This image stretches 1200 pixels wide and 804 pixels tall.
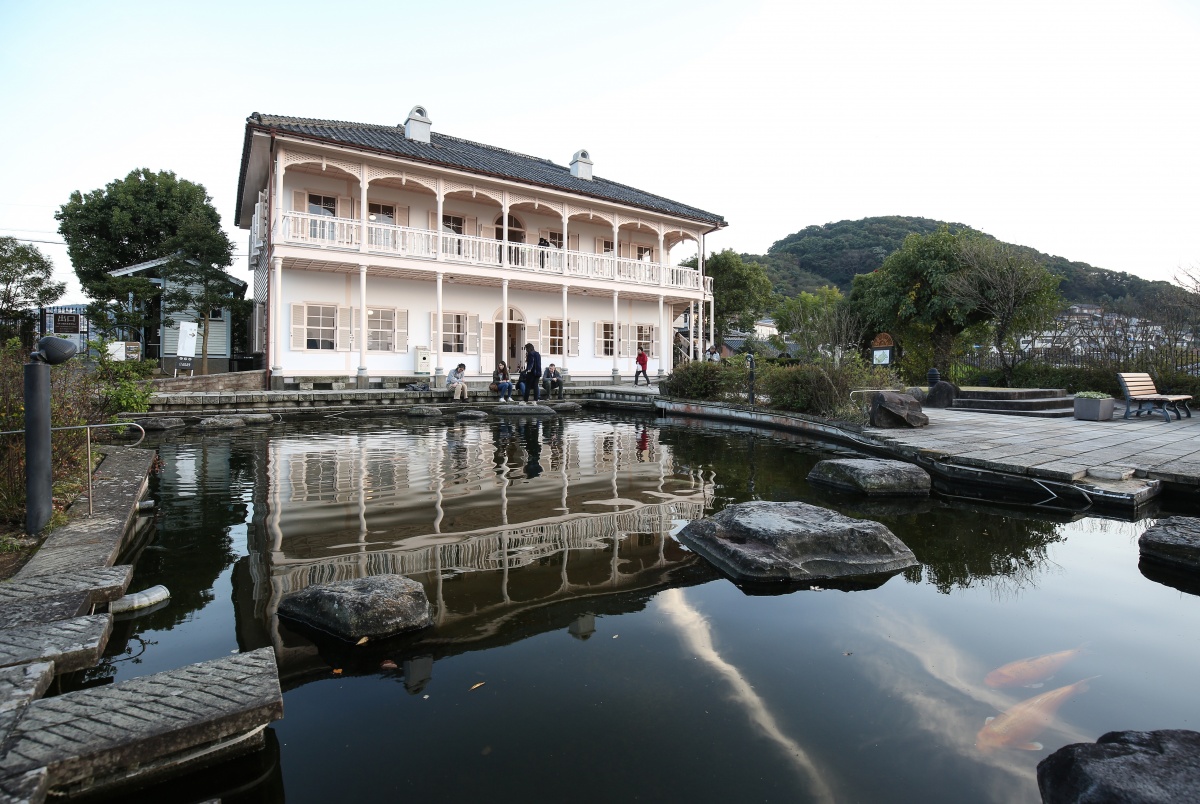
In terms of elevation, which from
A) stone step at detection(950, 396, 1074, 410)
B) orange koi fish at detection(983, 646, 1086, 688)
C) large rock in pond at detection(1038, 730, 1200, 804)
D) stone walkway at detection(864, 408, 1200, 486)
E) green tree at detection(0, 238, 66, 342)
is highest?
green tree at detection(0, 238, 66, 342)

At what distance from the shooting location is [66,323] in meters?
20.5

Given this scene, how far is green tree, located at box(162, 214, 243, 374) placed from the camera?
63.1 ft

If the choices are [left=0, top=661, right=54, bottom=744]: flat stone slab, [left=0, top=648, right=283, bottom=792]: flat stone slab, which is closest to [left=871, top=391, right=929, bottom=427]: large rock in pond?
[left=0, top=648, right=283, bottom=792]: flat stone slab

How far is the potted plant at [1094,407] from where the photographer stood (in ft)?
37.1

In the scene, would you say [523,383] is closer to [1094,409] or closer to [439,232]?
→ [439,232]

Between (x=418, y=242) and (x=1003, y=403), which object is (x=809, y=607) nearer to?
(x=1003, y=403)

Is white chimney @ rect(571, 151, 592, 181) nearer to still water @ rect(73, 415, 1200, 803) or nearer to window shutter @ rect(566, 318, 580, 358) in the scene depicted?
window shutter @ rect(566, 318, 580, 358)

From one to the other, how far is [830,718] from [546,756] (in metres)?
1.11

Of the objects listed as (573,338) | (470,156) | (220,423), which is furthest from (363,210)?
(573,338)

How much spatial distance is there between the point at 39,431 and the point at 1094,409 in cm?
1449

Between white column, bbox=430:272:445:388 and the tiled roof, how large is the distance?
12.8 ft

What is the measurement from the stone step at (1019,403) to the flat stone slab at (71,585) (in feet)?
48.4

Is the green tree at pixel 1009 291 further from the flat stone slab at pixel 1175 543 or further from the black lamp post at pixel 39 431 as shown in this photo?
the black lamp post at pixel 39 431

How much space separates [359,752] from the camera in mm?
2176
